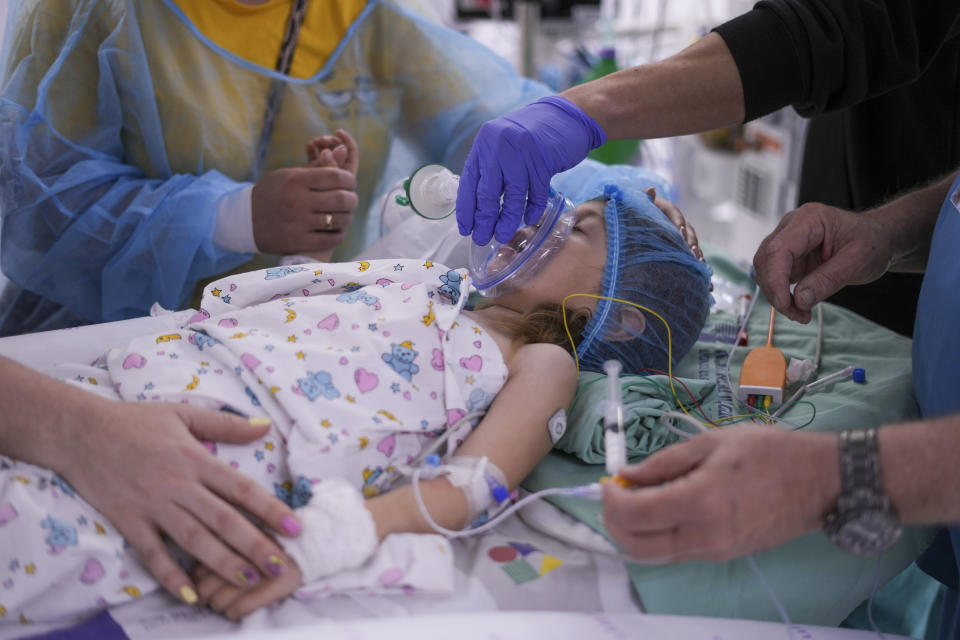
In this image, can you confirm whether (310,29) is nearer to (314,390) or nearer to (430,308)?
(430,308)

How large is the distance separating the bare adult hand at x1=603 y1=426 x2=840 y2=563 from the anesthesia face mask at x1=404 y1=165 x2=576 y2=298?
2.24 ft

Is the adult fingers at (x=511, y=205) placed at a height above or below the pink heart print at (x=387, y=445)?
above

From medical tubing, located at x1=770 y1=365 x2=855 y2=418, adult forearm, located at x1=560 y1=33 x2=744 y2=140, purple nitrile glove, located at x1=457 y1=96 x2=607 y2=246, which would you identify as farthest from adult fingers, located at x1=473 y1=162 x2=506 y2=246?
medical tubing, located at x1=770 y1=365 x2=855 y2=418

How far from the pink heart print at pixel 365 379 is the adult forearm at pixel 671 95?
0.66m

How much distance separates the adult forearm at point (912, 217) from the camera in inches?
55.9

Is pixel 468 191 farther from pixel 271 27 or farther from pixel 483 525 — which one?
pixel 271 27

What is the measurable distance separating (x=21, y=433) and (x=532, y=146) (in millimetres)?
879

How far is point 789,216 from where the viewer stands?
1.43 m

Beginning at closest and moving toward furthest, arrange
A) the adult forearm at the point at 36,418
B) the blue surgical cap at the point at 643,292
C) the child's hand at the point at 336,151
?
the adult forearm at the point at 36,418 → the blue surgical cap at the point at 643,292 → the child's hand at the point at 336,151

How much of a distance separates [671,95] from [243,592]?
111cm

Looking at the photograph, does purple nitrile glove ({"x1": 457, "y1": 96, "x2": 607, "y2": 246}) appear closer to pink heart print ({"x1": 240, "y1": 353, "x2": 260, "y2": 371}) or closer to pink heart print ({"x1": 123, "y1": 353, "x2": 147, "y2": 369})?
pink heart print ({"x1": 240, "y1": 353, "x2": 260, "y2": 371})

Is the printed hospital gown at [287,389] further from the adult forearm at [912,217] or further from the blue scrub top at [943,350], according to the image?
the adult forearm at [912,217]

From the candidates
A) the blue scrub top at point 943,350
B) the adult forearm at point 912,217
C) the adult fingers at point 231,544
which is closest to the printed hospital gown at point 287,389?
the adult fingers at point 231,544

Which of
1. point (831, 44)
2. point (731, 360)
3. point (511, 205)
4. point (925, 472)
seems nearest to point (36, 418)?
point (511, 205)
